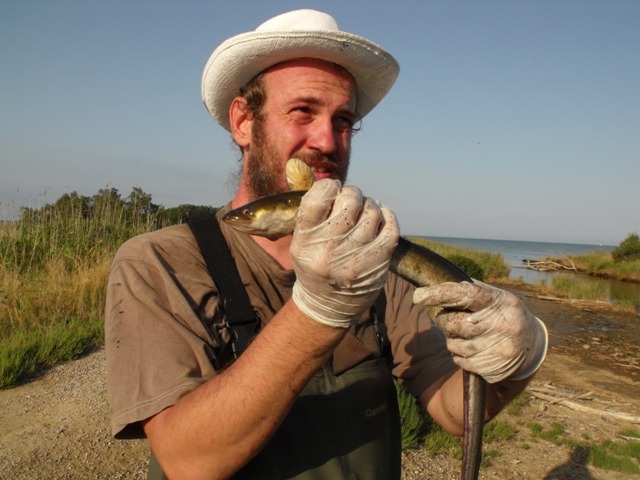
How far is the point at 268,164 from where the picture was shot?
2.78 m

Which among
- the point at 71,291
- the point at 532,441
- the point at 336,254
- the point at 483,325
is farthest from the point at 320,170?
the point at 71,291

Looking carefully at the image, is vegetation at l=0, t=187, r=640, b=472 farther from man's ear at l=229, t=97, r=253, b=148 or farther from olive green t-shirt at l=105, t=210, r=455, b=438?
olive green t-shirt at l=105, t=210, r=455, b=438

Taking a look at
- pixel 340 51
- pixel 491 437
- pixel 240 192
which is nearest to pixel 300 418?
pixel 240 192

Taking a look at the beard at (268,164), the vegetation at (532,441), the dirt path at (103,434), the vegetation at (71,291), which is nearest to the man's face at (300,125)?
the beard at (268,164)

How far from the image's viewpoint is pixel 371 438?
2.34m

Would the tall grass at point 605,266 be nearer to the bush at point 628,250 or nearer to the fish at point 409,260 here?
the bush at point 628,250

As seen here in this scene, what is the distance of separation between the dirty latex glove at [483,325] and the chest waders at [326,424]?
0.52 m

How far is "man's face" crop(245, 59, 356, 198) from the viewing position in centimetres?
274

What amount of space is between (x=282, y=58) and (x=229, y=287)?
1.47m

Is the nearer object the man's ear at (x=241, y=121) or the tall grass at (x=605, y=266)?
the man's ear at (x=241, y=121)

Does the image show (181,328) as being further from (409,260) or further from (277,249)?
(409,260)

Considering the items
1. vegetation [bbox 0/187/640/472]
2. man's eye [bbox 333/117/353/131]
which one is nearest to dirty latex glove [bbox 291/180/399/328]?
man's eye [bbox 333/117/353/131]

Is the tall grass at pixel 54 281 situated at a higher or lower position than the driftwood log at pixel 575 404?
higher

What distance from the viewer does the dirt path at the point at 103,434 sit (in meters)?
4.07
